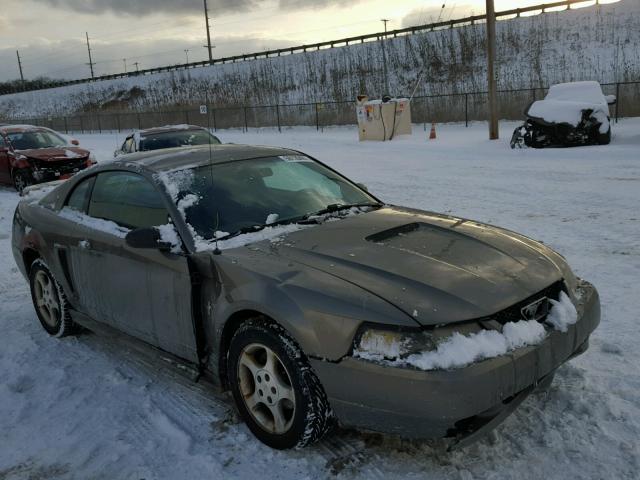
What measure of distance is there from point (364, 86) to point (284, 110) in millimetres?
8617

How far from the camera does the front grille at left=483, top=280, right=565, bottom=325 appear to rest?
8.86 feet

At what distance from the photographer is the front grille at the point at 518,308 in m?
2.70

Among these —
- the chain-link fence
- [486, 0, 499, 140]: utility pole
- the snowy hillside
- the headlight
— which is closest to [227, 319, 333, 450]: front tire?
the headlight

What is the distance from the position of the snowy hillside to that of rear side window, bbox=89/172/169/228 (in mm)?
32763

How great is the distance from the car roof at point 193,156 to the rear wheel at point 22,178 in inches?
388

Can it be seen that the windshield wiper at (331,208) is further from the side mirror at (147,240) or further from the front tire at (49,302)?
the front tire at (49,302)

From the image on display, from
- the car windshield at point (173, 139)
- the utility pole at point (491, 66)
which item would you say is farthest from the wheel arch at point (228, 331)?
the utility pole at point (491, 66)

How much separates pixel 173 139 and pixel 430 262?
957 centimetres

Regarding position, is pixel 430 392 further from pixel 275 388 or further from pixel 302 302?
pixel 275 388

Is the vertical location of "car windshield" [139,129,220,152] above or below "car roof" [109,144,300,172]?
above

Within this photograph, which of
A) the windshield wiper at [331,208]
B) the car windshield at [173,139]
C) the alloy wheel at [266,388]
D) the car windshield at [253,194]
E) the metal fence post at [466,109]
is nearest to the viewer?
the alloy wheel at [266,388]

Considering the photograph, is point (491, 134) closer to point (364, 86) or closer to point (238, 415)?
point (238, 415)

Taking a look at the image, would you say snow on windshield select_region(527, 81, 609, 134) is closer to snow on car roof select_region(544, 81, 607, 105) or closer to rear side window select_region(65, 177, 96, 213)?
snow on car roof select_region(544, 81, 607, 105)

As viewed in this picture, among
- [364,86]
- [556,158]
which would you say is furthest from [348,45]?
[556,158]
